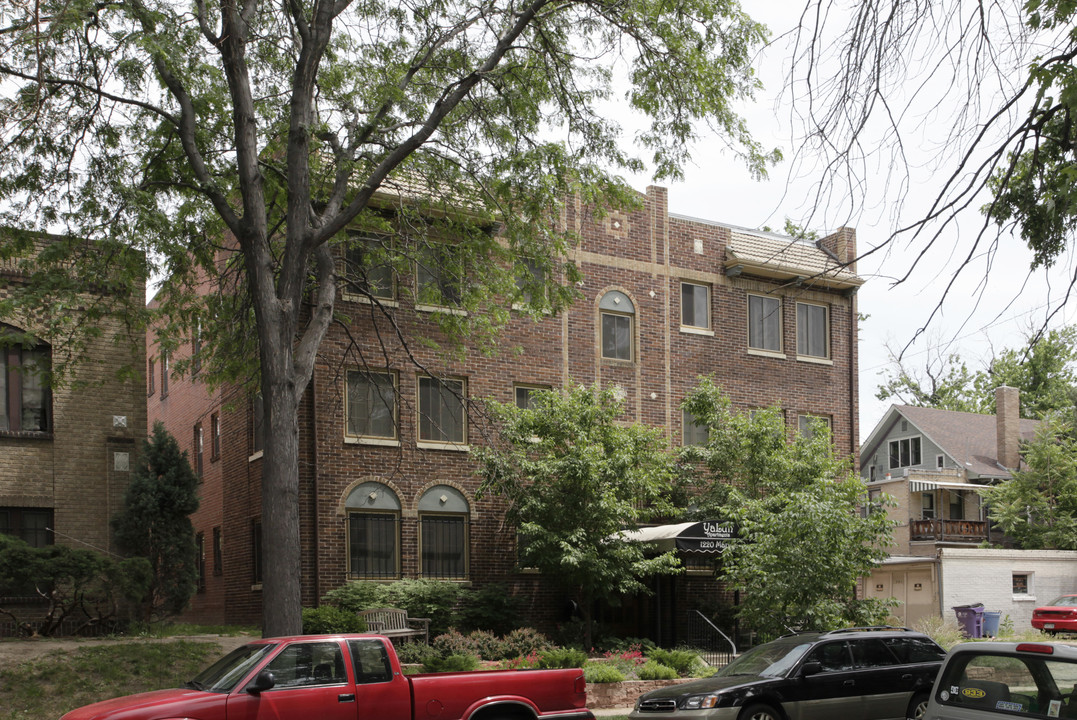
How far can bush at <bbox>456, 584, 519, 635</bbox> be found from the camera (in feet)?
77.5

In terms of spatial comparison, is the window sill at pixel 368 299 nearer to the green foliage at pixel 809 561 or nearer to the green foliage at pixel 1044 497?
the green foliage at pixel 809 561

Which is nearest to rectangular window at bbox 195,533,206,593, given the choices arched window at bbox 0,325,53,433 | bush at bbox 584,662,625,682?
arched window at bbox 0,325,53,433

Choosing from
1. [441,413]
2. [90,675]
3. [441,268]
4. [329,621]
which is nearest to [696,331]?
[441,413]

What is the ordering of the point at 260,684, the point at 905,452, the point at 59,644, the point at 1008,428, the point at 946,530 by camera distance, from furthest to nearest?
the point at 905,452, the point at 1008,428, the point at 946,530, the point at 59,644, the point at 260,684

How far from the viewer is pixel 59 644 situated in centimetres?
1802

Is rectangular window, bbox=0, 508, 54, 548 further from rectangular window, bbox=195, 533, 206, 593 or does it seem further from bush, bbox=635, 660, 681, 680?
bush, bbox=635, 660, 681, 680

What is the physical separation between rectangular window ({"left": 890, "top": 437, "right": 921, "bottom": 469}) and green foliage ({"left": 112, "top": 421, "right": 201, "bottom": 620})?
121ft

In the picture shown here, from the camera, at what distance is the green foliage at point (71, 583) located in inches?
741

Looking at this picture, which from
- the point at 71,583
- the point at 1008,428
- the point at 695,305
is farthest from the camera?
the point at 1008,428

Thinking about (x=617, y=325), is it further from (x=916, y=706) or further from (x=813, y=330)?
(x=916, y=706)

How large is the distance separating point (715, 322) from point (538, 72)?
41.3 feet

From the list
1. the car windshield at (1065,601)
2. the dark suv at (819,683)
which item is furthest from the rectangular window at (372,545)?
the car windshield at (1065,601)

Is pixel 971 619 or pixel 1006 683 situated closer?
pixel 1006 683

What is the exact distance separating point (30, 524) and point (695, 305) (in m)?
17.6
